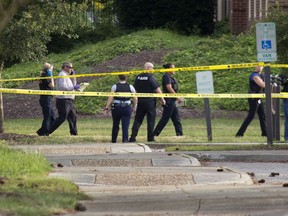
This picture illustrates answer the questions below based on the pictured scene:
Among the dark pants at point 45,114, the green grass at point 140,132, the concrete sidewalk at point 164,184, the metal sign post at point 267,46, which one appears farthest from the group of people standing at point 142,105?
the metal sign post at point 267,46

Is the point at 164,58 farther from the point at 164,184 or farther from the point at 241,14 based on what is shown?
the point at 164,184

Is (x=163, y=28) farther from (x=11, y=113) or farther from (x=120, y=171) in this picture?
(x=120, y=171)

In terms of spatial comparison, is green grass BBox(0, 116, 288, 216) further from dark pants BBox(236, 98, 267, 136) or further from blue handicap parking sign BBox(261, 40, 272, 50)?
blue handicap parking sign BBox(261, 40, 272, 50)

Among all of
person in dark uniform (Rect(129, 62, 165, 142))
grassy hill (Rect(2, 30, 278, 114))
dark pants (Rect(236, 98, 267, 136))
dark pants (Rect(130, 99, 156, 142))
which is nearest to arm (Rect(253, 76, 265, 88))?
dark pants (Rect(236, 98, 267, 136))

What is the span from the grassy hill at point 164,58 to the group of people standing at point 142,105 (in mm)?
7988

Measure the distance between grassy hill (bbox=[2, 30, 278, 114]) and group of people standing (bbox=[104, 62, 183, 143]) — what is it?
26.2ft

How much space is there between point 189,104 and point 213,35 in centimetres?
940

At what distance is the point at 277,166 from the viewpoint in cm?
1630

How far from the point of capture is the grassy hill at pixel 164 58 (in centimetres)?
3127

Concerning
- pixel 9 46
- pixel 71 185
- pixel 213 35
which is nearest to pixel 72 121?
pixel 9 46

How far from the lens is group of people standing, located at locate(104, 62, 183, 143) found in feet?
66.9

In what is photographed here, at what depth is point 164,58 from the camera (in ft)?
112

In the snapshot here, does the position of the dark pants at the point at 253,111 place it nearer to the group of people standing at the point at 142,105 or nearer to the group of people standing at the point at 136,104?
the group of people standing at the point at 136,104

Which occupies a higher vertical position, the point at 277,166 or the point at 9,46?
the point at 9,46
